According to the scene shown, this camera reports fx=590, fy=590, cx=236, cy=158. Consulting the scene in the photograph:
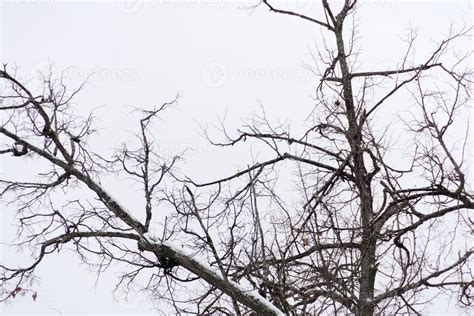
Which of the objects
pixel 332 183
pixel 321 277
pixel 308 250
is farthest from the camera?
pixel 332 183

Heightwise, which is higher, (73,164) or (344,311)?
(73,164)

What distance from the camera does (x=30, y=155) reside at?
1081 cm

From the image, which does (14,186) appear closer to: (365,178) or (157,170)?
(157,170)

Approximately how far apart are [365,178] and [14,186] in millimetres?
6137

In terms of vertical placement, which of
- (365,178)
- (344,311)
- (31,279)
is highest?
(365,178)

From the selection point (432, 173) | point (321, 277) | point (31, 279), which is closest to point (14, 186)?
point (31, 279)

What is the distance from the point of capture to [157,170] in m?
10.7

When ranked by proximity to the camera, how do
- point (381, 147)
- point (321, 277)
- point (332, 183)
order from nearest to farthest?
point (321, 277)
point (381, 147)
point (332, 183)

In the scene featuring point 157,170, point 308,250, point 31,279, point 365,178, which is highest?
point 157,170

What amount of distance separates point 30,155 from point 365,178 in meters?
6.03

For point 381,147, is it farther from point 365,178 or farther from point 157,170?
point 157,170

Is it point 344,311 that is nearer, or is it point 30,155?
point 344,311

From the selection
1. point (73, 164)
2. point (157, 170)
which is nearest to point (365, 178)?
point (157, 170)

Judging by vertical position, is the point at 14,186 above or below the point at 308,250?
above
